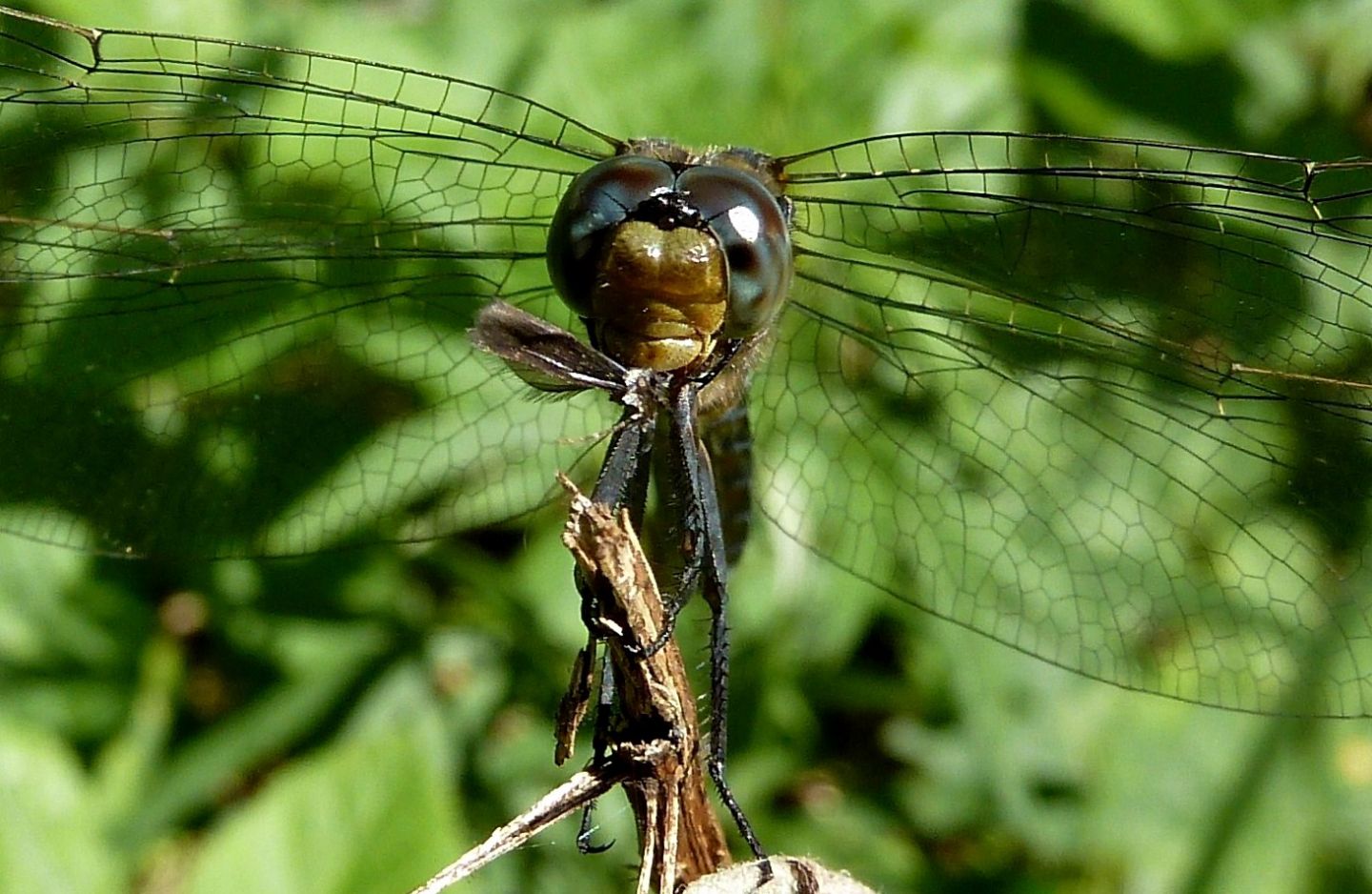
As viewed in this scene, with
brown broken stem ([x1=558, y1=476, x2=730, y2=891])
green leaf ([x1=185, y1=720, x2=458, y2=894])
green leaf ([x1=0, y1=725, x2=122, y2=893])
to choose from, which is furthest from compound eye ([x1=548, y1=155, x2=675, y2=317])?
green leaf ([x1=0, y1=725, x2=122, y2=893])

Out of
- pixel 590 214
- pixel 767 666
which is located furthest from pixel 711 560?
pixel 767 666

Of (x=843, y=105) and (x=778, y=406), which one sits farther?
(x=843, y=105)

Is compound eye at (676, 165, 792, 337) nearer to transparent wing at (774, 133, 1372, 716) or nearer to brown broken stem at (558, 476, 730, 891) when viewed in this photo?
transparent wing at (774, 133, 1372, 716)

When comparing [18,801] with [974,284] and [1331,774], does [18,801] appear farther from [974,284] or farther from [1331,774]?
[1331,774]

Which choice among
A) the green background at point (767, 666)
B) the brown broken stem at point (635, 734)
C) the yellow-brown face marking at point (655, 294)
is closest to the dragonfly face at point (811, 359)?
the yellow-brown face marking at point (655, 294)

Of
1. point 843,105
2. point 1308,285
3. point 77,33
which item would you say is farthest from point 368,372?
point 1308,285

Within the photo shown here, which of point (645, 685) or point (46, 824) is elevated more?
point (645, 685)

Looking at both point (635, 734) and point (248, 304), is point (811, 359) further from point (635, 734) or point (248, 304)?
point (635, 734)
